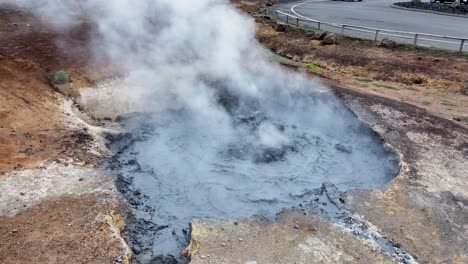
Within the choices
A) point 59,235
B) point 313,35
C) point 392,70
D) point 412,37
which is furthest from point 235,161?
point 412,37

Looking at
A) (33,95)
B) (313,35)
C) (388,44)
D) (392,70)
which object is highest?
(33,95)

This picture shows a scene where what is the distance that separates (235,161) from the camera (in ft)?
26.8

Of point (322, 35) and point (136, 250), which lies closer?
point (136, 250)

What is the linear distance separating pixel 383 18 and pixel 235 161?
16.3m

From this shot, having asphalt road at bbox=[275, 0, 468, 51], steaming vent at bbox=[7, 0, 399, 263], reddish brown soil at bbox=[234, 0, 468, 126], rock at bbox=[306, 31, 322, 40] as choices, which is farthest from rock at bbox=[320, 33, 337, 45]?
steaming vent at bbox=[7, 0, 399, 263]

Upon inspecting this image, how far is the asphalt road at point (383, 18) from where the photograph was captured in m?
16.8

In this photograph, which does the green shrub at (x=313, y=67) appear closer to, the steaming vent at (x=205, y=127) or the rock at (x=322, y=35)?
the steaming vent at (x=205, y=127)

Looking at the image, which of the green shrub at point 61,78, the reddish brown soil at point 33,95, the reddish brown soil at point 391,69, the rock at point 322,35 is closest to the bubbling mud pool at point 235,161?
the reddish brown soil at point 33,95

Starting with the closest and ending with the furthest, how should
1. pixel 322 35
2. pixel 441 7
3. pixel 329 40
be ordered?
pixel 329 40 → pixel 322 35 → pixel 441 7

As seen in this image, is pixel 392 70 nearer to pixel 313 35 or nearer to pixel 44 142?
pixel 313 35

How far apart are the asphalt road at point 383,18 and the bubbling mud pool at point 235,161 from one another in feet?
25.0

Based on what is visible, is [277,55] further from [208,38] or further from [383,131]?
[383,131]

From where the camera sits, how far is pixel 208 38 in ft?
46.5

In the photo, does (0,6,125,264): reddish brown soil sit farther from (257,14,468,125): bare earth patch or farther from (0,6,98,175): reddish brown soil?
(257,14,468,125): bare earth patch
